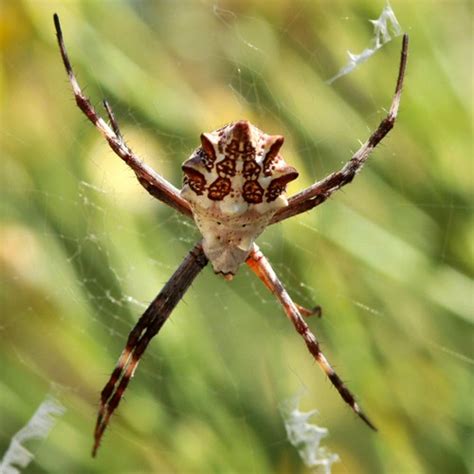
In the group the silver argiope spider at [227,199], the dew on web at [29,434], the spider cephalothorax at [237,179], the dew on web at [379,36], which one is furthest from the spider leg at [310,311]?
the dew on web at [29,434]

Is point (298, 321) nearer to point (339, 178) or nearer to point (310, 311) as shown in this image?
point (310, 311)

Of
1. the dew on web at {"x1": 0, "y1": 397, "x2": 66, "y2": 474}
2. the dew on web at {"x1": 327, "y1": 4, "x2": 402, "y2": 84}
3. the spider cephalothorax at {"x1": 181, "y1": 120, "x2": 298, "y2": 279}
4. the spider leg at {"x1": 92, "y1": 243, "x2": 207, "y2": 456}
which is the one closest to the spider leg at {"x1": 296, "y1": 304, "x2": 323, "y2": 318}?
the spider leg at {"x1": 92, "y1": 243, "x2": 207, "y2": 456}

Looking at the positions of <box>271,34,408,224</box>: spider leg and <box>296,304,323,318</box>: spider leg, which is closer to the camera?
<box>271,34,408,224</box>: spider leg

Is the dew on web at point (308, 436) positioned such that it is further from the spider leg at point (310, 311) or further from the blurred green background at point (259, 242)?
the spider leg at point (310, 311)

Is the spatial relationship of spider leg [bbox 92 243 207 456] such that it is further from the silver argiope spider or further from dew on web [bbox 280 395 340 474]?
dew on web [bbox 280 395 340 474]

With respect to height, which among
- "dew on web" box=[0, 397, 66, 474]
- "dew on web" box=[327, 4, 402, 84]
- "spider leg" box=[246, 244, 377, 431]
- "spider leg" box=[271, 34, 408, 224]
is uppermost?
"dew on web" box=[327, 4, 402, 84]

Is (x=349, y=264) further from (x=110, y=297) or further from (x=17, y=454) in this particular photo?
(x=17, y=454)

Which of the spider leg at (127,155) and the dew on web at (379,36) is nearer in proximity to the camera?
the spider leg at (127,155)

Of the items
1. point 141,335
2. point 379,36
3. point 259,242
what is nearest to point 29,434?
point 141,335
